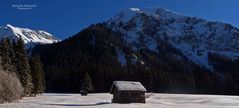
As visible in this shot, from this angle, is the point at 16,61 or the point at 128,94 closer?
the point at 128,94

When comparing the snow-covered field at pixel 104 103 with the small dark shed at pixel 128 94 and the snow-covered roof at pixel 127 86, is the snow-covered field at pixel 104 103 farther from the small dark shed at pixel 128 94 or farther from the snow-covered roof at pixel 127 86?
the snow-covered roof at pixel 127 86

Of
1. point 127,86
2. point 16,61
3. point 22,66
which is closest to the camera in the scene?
point 127,86

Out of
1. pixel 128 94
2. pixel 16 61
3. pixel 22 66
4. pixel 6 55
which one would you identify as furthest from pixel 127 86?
pixel 6 55

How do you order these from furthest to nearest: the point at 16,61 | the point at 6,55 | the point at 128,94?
the point at 16,61 < the point at 128,94 < the point at 6,55

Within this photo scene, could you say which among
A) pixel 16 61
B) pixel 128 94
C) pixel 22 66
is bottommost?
pixel 128 94

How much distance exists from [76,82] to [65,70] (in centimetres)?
1356

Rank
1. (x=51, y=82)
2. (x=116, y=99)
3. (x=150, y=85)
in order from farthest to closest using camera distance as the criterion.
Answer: (x=51, y=82)
(x=150, y=85)
(x=116, y=99)

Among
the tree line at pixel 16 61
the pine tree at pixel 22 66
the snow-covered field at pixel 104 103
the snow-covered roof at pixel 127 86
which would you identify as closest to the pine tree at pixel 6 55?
the tree line at pixel 16 61

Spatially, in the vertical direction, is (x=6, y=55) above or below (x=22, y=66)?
above

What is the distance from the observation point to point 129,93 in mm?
77938

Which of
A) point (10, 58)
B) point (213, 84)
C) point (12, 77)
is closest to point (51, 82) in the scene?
point (213, 84)

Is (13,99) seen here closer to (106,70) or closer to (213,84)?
(106,70)

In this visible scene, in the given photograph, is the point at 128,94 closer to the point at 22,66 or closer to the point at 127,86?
the point at 127,86

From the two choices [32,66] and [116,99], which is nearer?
[116,99]
